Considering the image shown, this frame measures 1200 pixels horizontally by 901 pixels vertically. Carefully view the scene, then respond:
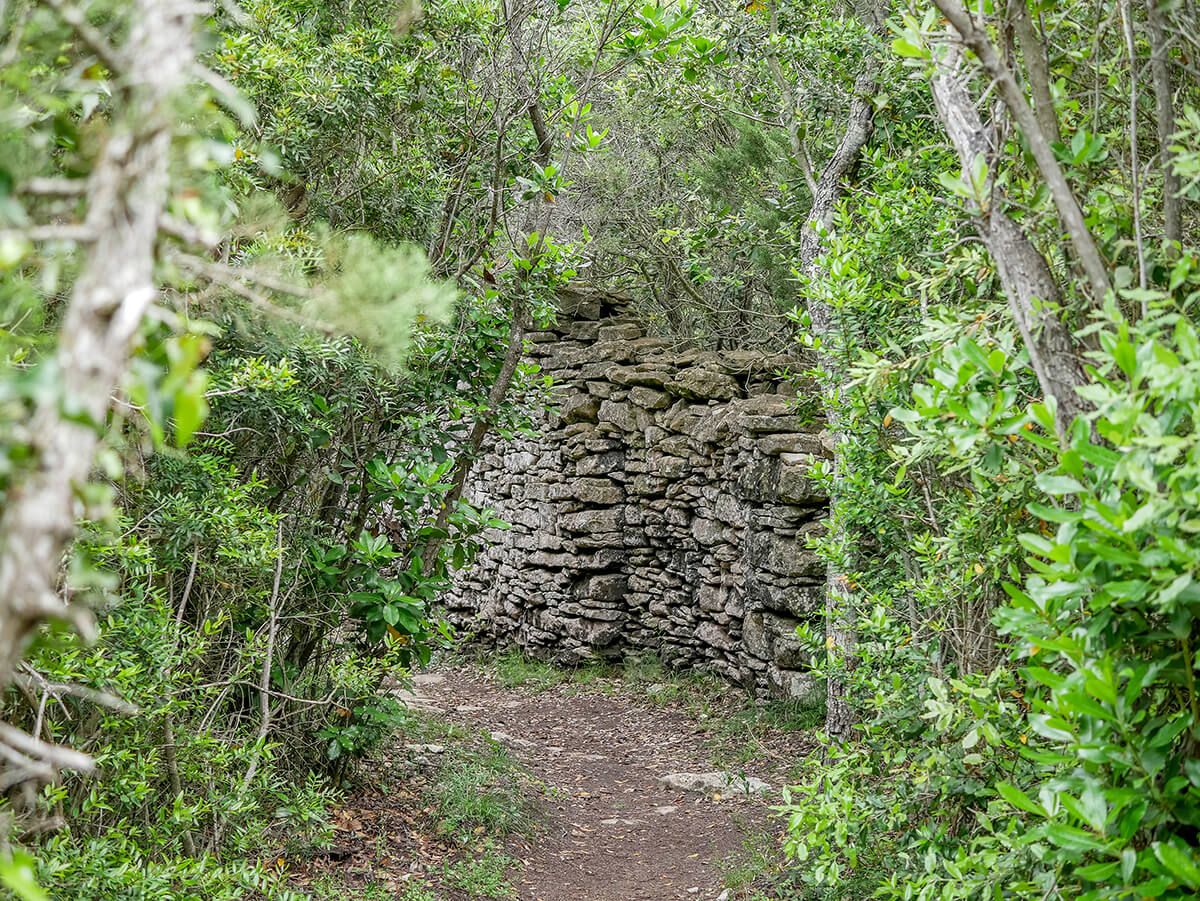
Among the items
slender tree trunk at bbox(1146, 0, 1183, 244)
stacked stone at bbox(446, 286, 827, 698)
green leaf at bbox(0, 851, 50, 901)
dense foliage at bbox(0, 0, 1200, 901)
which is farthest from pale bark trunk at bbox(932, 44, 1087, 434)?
stacked stone at bbox(446, 286, 827, 698)

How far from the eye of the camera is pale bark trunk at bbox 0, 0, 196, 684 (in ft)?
2.18

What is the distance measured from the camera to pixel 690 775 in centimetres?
570

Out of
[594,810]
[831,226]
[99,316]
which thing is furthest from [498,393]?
[99,316]

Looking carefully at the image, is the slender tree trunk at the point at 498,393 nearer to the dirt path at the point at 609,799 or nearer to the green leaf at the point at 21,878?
the dirt path at the point at 609,799

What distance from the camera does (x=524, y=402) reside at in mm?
4941

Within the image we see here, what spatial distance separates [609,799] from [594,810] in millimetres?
206

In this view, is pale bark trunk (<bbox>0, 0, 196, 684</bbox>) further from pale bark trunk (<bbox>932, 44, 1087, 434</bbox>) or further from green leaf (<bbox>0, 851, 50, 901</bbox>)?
pale bark trunk (<bbox>932, 44, 1087, 434</bbox>)

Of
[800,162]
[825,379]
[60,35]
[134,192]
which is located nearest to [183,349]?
[134,192]

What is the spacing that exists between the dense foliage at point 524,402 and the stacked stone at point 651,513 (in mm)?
1572

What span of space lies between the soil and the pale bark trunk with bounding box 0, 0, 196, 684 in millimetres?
3543

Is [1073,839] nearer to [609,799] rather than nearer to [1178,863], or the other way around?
[1178,863]

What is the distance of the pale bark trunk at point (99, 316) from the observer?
2.18ft

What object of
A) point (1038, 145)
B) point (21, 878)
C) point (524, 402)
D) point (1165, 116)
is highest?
point (1165, 116)

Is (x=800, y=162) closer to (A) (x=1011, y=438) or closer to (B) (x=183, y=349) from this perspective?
(A) (x=1011, y=438)
